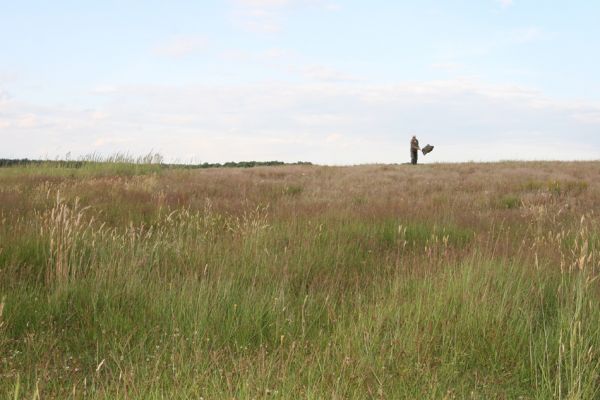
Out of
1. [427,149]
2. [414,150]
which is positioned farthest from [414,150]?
[427,149]

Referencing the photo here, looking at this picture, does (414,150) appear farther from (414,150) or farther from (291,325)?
(291,325)

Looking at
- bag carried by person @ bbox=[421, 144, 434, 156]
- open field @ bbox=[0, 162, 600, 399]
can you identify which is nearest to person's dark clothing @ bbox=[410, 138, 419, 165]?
bag carried by person @ bbox=[421, 144, 434, 156]

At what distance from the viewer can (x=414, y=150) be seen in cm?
2856

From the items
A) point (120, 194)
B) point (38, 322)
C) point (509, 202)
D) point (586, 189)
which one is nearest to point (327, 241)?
point (38, 322)

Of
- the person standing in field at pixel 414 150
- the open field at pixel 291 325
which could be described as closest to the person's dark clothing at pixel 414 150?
the person standing in field at pixel 414 150

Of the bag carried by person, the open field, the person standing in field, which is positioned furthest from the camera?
the bag carried by person

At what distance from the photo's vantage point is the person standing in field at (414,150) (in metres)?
28.3

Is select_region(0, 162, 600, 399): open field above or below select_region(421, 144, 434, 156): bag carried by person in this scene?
below

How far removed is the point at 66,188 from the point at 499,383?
8.60 metres

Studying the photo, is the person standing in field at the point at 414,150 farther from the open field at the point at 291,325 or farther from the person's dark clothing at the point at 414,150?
the open field at the point at 291,325

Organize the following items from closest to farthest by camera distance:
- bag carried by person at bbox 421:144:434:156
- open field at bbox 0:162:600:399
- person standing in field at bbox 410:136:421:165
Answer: open field at bbox 0:162:600:399, person standing in field at bbox 410:136:421:165, bag carried by person at bbox 421:144:434:156

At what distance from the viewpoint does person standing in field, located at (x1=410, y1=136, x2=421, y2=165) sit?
28344mm

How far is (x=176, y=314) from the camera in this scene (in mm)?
3420

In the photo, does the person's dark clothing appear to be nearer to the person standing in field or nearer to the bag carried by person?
the person standing in field
